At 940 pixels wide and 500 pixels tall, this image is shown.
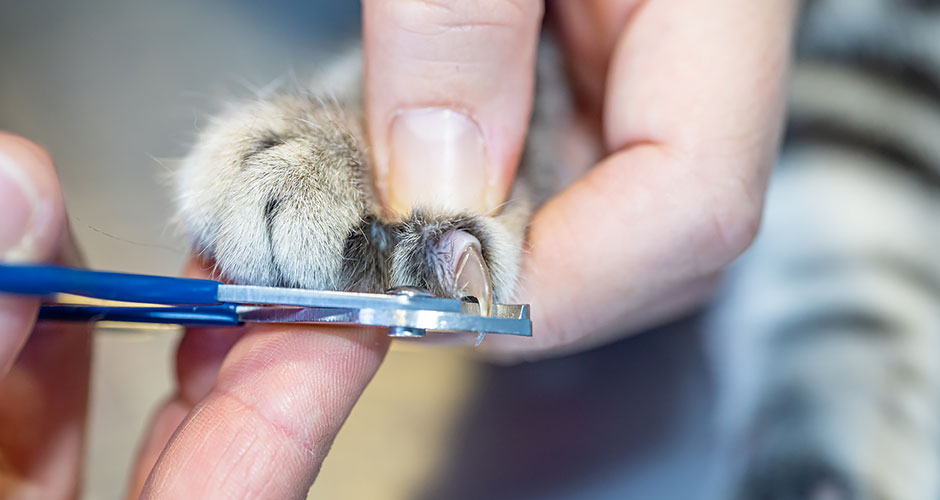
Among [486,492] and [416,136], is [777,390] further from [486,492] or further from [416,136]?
[416,136]

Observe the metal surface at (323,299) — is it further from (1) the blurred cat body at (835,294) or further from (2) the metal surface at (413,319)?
(1) the blurred cat body at (835,294)

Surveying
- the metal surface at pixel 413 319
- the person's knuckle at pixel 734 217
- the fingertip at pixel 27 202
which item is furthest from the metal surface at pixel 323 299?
the person's knuckle at pixel 734 217

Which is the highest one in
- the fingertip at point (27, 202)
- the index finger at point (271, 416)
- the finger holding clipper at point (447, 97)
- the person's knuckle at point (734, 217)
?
the finger holding clipper at point (447, 97)

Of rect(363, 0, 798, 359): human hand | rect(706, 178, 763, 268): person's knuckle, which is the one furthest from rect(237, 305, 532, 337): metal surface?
rect(706, 178, 763, 268): person's knuckle

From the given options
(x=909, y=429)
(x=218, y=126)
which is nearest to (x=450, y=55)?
(x=218, y=126)

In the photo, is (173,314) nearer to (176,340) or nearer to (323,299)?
(323,299)

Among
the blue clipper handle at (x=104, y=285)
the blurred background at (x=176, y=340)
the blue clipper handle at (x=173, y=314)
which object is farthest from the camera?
the blurred background at (x=176, y=340)

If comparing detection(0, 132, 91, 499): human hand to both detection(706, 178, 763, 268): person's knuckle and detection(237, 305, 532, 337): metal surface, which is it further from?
detection(706, 178, 763, 268): person's knuckle

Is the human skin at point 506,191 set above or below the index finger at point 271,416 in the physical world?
above
